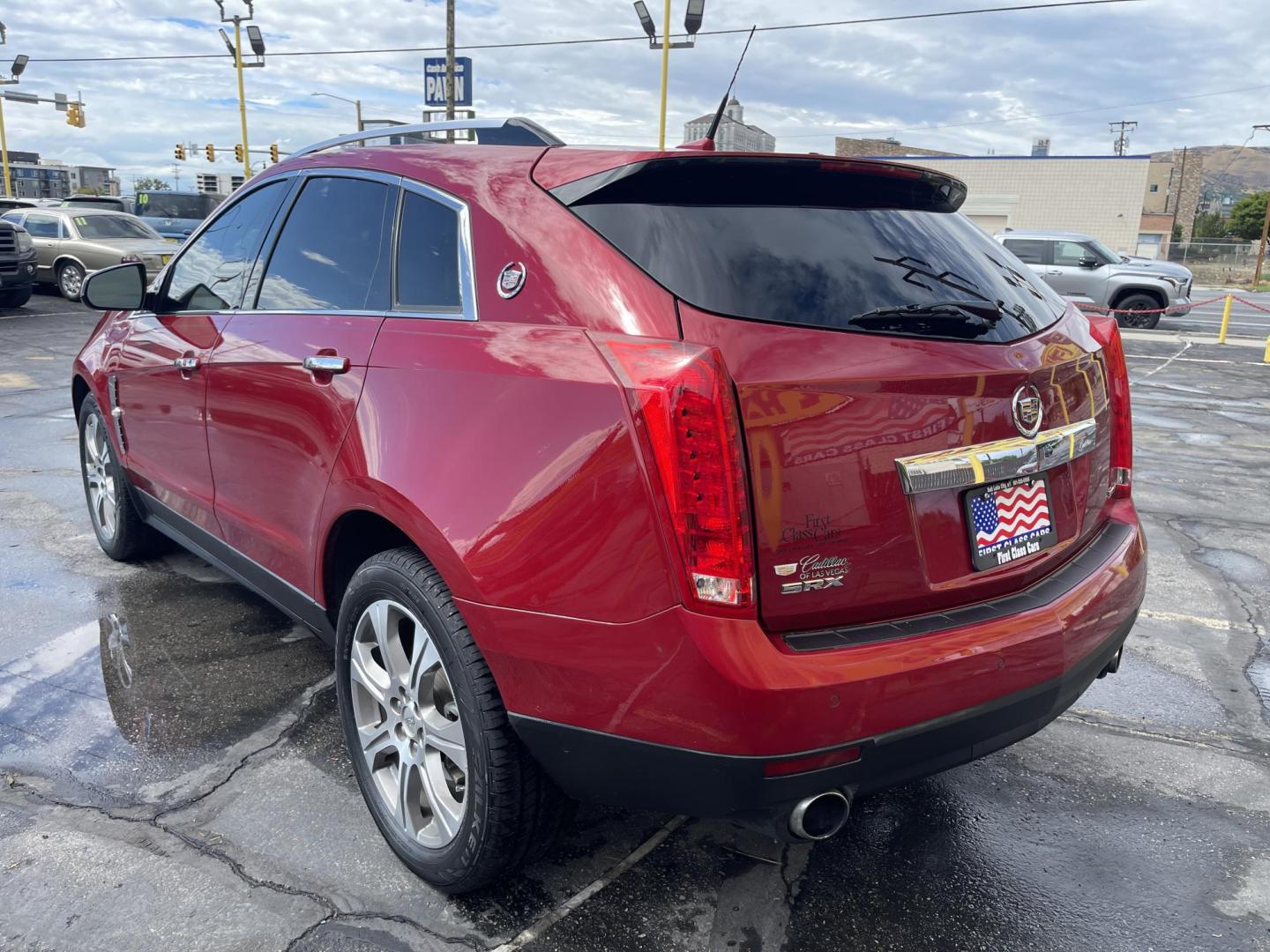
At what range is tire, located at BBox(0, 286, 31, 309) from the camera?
15664 millimetres

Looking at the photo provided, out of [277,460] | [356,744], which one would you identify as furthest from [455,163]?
[356,744]

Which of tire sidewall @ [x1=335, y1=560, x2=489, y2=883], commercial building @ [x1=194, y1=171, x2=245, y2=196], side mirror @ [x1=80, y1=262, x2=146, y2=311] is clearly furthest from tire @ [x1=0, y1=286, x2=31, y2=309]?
commercial building @ [x1=194, y1=171, x2=245, y2=196]

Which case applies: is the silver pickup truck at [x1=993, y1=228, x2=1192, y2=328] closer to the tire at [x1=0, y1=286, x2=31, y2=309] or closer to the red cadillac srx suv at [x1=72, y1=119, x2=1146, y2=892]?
the tire at [x1=0, y1=286, x2=31, y2=309]

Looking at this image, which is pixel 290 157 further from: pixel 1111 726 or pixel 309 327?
pixel 1111 726

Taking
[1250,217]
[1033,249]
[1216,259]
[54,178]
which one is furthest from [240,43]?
[54,178]

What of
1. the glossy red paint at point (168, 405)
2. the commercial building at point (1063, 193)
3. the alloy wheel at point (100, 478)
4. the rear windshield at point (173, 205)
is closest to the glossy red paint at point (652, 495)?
the glossy red paint at point (168, 405)

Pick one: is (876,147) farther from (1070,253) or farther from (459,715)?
(459,715)

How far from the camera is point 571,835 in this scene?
2643mm

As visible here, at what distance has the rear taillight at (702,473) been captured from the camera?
72.4 inches

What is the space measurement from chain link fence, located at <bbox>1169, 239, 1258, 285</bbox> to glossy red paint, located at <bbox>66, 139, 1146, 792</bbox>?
58.6m

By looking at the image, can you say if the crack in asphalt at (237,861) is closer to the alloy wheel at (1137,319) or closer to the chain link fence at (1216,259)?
the alloy wheel at (1137,319)

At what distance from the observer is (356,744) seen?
2.67 meters

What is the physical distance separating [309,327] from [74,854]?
1516mm

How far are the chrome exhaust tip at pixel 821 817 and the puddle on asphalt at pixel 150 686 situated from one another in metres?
1.90
